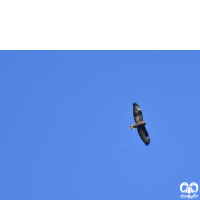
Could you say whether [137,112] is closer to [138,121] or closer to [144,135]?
[138,121]

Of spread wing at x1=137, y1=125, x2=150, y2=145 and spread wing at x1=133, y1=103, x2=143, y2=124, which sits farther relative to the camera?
spread wing at x1=137, y1=125, x2=150, y2=145

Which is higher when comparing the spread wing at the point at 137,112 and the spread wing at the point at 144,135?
the spread wing at the point at 137,112

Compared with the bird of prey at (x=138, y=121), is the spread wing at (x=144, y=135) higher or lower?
lower

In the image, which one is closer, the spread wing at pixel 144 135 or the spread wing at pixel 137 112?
the spread wing at pixel 137 112

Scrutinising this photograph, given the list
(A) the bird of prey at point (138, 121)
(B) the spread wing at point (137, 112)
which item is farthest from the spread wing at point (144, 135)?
(B) the spread wing at point (137, 112)

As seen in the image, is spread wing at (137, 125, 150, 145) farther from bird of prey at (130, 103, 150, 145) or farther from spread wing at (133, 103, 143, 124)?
spread wing at (133, 103, 143, 124)

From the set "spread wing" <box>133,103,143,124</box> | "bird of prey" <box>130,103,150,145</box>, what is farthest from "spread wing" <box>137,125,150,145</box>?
"spread wing" <box>133,103,143,124</box>

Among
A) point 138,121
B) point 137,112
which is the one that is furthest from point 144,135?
point 137,112

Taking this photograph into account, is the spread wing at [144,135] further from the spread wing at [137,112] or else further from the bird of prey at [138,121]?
the spread wing at [137,112]

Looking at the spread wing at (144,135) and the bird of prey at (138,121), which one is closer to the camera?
the bird of prey at (138,121)
